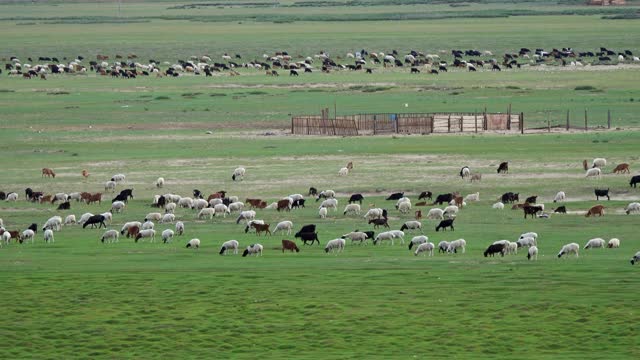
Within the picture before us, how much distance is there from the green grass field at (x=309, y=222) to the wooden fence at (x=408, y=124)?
1755 mm

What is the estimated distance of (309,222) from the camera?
43.0 m

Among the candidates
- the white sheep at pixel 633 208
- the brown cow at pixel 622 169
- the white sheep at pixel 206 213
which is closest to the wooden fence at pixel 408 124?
the brown cow at pixel 622 169

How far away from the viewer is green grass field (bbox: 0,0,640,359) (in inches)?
1151

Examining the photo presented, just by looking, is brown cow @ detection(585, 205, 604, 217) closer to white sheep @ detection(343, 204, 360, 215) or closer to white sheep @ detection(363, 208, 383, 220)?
white sheep @ detection(363, 208, 383, 220)

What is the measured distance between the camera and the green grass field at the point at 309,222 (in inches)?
1151

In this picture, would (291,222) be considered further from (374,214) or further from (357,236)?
(357,236)

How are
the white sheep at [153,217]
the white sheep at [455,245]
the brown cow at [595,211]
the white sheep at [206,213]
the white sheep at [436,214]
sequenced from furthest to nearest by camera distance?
the white sheep at [206,213], the white sheep at [153,217], the white sheep at [436,214], the brown cow at [595,211], the white sheep at [455,245]

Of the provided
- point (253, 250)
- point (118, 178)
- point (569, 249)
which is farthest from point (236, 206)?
point (569, 249)

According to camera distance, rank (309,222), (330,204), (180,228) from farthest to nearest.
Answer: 1. (330,204)
2. (309,222)
3. (180,228)

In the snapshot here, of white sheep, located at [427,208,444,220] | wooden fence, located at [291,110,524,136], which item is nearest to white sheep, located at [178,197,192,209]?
white sheep, located at [427,208,444,220]

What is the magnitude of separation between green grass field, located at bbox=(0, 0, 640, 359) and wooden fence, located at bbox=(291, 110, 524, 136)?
1.75 metres

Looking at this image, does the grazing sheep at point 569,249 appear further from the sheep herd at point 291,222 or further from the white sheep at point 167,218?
the white sheep at point 167,218

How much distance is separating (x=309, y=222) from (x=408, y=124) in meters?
23.5

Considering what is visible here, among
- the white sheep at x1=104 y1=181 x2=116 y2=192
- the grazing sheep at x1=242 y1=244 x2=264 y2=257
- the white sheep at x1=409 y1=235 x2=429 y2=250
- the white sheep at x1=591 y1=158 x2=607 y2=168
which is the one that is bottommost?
the grazing sheep at x1=242 y1=244 x2=264 y2=257
